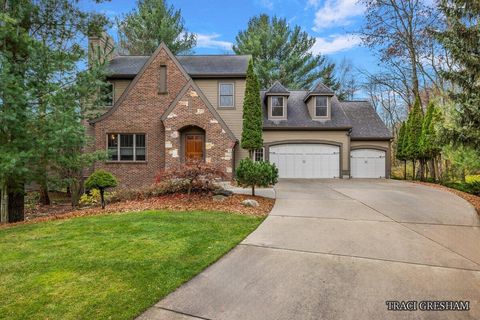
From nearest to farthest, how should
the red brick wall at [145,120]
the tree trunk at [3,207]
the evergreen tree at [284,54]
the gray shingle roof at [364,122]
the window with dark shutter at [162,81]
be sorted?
1. the tree trunk at [3,207]
2. the red brick wall at [145,120]
3. the window with dark shutter at [162,81]
4. the gray shingle roof at [364,122]
5. the evergreen tree at [284,54]

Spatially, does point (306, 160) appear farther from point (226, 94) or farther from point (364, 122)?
point (226, 94)

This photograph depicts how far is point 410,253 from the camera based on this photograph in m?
4.74

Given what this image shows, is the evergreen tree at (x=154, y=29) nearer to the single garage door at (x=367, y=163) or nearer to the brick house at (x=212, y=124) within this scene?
the brick house at (x=212, y=124)

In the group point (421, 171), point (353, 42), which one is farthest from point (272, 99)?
point (421, 171)

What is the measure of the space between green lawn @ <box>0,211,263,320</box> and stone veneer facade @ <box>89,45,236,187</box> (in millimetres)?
6749

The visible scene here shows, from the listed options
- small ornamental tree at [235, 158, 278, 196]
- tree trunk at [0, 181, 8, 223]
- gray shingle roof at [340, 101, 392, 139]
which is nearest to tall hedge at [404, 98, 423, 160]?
gray shingle roof at [340, 101, 392, 139]

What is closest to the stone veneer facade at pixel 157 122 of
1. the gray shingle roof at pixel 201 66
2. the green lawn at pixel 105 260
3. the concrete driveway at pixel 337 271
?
the gray shingle roof at pixel 201 66

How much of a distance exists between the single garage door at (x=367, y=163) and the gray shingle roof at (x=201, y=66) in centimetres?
958

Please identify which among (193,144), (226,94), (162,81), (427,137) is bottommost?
(193,144)

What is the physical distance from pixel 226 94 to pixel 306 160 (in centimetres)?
673

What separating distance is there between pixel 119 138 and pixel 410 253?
44.2ft

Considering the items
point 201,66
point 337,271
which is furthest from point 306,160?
point 337,271

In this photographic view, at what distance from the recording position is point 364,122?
19406 mm

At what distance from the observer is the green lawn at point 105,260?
308 cm
